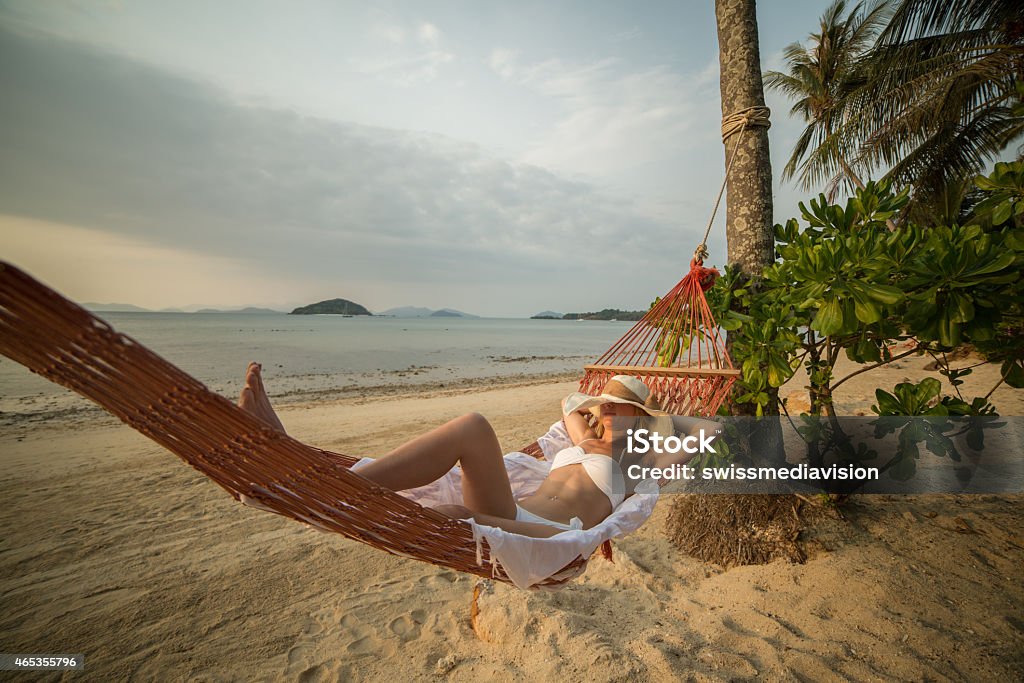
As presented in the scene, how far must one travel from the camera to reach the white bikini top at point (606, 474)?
1.63m

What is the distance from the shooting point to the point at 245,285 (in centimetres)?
1436

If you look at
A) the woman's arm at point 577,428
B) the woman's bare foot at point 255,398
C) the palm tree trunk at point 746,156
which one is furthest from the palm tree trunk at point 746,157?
the woman's bare foot at point 255,398

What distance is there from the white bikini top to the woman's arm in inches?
6.2

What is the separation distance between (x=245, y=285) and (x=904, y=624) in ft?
53.5

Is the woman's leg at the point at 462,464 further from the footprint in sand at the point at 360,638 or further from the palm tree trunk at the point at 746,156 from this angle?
the palm tree trunk at the point at 746,156

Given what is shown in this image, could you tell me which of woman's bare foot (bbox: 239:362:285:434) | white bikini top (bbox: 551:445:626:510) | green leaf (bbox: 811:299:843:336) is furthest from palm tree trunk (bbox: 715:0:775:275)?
woman's bare foot (bbox: 239:362:285:434)

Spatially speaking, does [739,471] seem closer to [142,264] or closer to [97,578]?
[97,578]

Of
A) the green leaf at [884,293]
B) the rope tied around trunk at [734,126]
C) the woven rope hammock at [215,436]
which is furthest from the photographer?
the rope tied around trunk at [734,126]

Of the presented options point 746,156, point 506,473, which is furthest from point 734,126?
point 506,473

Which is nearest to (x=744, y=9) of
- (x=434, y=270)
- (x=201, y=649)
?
(x=201, y=649)

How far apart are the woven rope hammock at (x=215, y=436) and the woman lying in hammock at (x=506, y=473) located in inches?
5.8

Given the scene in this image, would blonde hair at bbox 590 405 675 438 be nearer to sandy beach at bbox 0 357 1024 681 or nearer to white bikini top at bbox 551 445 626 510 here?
white bikini top at bbox 551 445 626 510

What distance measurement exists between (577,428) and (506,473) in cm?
53

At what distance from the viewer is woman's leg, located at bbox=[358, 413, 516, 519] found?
1.36 meters
